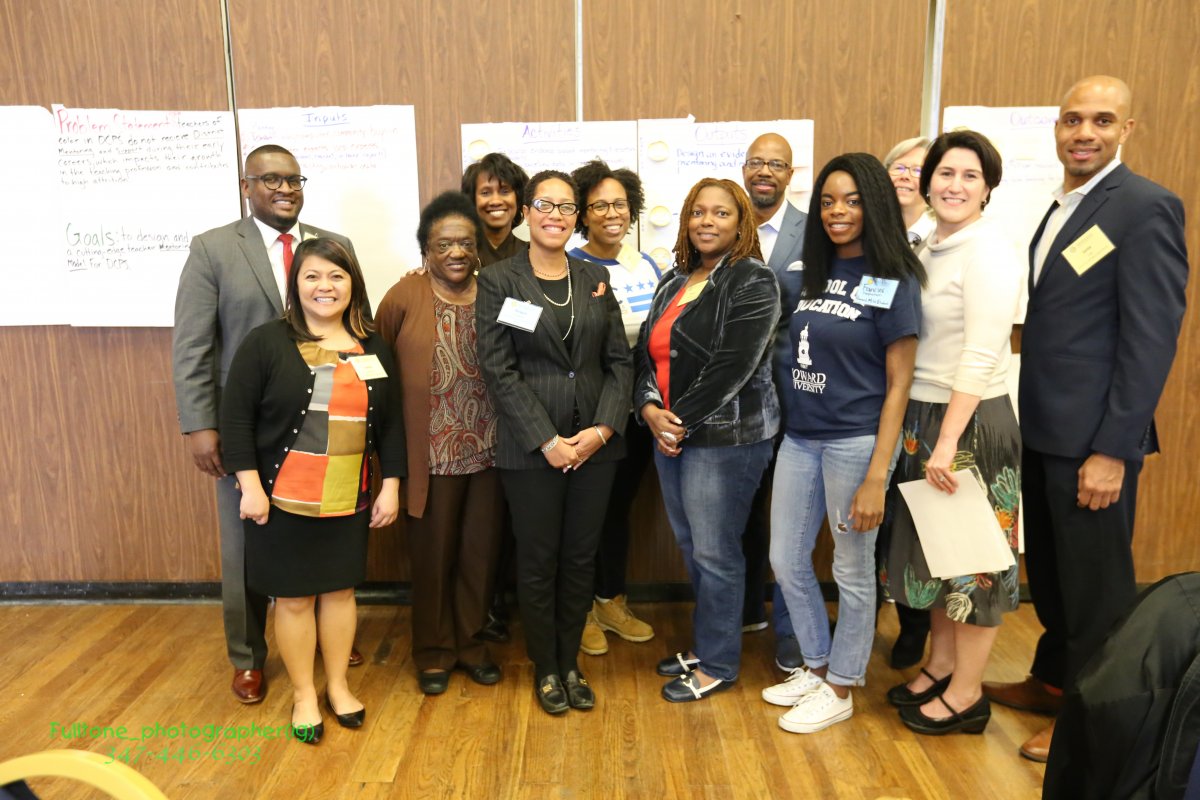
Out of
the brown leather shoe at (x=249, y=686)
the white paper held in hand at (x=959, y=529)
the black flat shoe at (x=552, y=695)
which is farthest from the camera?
the brown leather shoe at (x=249, y=686)

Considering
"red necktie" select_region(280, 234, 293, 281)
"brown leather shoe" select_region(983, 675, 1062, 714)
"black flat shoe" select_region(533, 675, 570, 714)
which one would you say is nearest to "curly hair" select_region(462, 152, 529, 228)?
"red necktie" select_region(280, 234, 293, 281)

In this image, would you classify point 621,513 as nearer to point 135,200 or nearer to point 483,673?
point 483,673

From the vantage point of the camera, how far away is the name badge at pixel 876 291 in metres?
2.15

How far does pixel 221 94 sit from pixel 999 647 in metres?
3.75

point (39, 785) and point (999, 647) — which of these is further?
point (999, 647)

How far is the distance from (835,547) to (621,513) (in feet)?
3.06

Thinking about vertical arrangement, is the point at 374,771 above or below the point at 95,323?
below

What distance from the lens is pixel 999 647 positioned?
3.00m

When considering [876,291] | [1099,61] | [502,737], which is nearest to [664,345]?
[876,291]

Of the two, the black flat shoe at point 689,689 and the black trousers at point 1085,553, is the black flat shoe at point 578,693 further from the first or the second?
the black trousers at point 1085,553

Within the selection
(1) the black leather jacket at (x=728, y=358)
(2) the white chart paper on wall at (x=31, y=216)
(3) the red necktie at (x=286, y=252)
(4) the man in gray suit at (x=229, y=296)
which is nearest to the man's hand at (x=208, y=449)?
(4) the man in gray suit at (x=229, y=296)

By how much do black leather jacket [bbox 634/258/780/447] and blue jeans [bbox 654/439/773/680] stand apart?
7 centimetres

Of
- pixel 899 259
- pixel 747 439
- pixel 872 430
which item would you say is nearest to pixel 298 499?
pixel 747 439

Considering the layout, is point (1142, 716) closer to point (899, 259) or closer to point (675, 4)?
point (899, 259)
